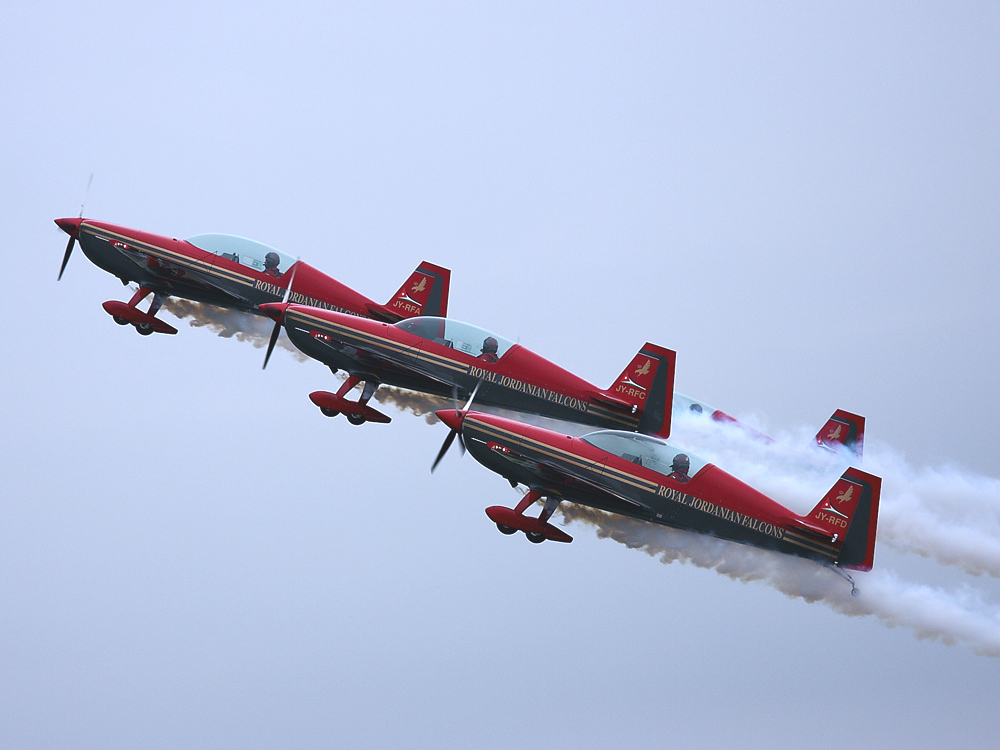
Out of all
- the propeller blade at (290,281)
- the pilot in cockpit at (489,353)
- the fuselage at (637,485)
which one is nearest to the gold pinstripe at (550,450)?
the fuselage at (637,485)

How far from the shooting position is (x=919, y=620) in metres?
44.4

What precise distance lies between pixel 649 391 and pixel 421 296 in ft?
23.8

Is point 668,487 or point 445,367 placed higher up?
point 445,367

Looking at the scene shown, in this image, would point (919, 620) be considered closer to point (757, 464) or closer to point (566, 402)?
point (757, 464)

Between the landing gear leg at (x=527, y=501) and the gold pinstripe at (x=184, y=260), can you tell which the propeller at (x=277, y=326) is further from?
the landing gear leg at (x=527, y=501)

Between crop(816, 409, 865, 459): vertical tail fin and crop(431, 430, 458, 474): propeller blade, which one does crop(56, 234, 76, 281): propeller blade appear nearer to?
crop(431, 430, 458, 474): propeller blade

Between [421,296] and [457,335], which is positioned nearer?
[457,335]

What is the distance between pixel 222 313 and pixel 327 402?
5.52 meters

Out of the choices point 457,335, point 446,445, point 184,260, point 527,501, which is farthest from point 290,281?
point 527,501

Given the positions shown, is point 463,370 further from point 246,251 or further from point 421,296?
point 246,251

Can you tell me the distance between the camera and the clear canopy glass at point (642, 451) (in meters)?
43.0

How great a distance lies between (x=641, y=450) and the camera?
43062 millimetres

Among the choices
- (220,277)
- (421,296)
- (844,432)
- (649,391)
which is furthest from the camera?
(844,432)

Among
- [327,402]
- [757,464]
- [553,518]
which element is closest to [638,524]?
[553,518]
